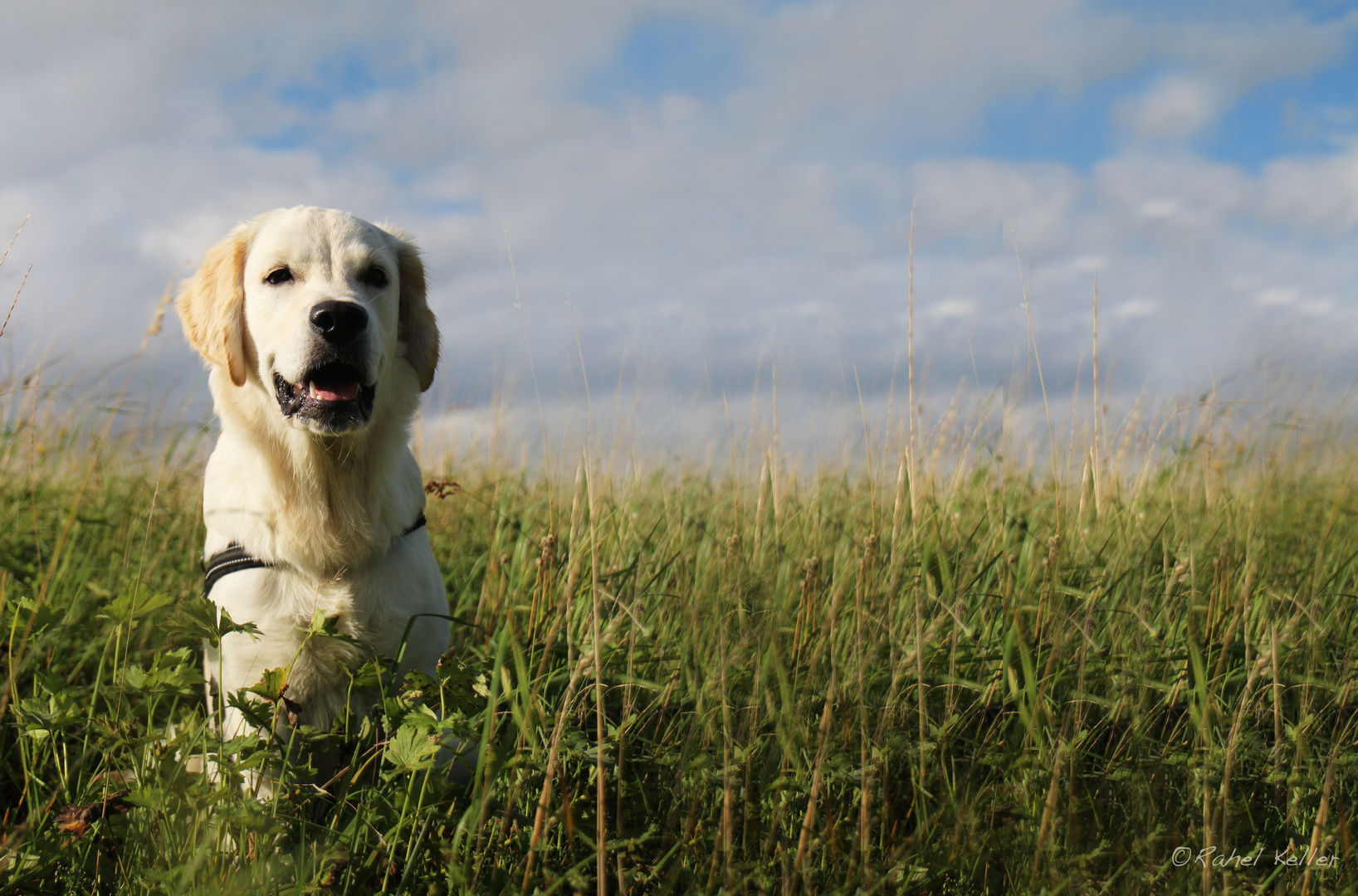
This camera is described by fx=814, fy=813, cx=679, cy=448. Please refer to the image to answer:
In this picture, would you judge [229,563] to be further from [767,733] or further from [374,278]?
[767,733]

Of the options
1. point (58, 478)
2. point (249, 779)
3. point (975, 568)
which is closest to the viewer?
point (249, 779)

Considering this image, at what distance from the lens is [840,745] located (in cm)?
173

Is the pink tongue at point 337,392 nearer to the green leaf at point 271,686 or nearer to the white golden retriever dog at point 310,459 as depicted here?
the white golden retriever dog at point 310,459

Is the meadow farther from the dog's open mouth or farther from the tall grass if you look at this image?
the dog's open mouth

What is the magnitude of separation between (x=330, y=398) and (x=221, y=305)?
1.84 ft

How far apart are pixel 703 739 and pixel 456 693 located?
514 mm

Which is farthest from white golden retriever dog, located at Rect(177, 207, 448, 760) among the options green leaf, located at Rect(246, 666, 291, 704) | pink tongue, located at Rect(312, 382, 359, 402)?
green leaf, located at Rect(246, 666, 291, 704)

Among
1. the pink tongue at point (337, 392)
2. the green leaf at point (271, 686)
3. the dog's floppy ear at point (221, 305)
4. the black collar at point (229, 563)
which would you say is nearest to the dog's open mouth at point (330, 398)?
the pink tongue at point (337, 392)

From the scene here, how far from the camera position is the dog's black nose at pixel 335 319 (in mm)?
2186

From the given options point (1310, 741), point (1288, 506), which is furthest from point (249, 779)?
point (1288, 506)

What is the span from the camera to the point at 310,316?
7.21ft

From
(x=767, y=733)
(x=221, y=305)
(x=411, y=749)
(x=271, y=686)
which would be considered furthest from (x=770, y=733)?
(x=221, y=305)

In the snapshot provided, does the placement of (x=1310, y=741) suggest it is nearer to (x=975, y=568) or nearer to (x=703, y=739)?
(x=975, y=568)

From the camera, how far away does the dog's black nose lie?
2186mm
